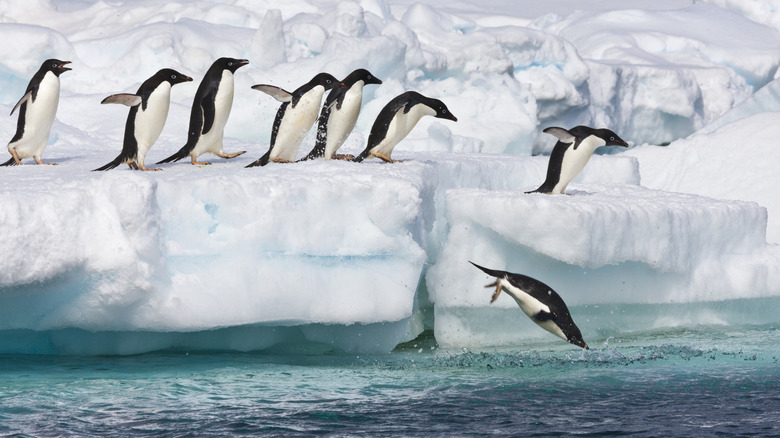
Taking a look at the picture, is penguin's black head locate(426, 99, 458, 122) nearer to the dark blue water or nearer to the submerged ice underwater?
the submerged ice underwater

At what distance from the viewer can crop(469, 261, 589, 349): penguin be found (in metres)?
5.88

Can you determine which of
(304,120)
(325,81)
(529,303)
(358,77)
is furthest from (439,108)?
(529,303)

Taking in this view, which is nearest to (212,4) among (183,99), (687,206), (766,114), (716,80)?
(183,99)

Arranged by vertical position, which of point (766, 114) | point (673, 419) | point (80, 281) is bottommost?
point (673, 419)

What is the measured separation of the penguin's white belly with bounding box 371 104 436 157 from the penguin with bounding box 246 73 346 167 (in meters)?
0.49

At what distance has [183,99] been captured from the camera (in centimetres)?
1414

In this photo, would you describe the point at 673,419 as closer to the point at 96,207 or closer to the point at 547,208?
the point at 547,208

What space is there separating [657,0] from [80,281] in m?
28.4

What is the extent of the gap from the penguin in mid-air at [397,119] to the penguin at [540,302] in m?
1.67

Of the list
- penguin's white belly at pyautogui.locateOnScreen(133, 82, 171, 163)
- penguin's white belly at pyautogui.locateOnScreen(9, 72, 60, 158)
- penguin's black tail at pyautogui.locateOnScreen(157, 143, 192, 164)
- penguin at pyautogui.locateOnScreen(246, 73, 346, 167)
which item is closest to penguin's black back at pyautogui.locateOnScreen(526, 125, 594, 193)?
penguin at pyautogui.locateOnScreen(246, 73, 346, 167)

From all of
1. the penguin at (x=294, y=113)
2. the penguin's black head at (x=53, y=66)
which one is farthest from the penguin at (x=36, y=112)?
the penguin at (x=294, y=113)

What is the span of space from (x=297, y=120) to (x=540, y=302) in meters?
2.55

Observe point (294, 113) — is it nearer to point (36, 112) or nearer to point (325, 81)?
point (325, 81)

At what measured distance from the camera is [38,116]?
314 inches
